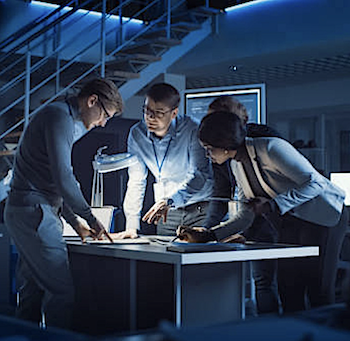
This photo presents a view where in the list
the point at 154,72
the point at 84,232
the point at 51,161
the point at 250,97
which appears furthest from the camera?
the point at 154,72

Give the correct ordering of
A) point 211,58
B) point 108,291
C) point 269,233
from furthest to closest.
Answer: point 211,58 → point 269,233 → point 108,291

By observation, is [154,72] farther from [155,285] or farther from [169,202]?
[155,285]

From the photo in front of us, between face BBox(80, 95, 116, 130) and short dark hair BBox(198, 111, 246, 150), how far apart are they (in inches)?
17.6

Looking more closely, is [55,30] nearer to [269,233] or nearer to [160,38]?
[160,38]

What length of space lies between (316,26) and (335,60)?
1284mm

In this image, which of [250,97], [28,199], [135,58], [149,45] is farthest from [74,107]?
[149,45]

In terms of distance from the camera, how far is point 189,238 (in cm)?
260

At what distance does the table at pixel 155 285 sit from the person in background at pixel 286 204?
0.13 m

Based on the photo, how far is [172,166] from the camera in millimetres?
3266

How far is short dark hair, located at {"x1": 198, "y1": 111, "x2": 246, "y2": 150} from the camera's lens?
8.32 feet

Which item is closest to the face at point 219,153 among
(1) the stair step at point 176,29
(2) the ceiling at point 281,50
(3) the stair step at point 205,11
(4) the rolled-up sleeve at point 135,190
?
(4) the rolled-up sleeve at point 135,190

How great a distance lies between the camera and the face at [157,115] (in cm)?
311

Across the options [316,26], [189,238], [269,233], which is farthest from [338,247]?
[316,26]

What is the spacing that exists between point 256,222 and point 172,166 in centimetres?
52
